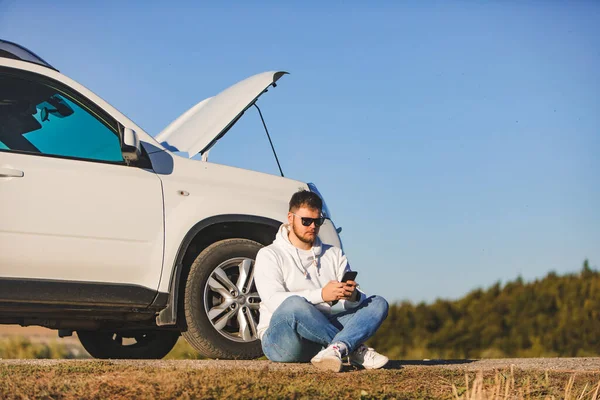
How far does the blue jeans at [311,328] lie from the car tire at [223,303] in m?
0.70

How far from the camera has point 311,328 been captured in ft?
19.2

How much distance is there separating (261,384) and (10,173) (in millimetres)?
2473

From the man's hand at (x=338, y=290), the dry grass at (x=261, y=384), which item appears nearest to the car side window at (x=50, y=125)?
the dry grass at (x=261, y=384)

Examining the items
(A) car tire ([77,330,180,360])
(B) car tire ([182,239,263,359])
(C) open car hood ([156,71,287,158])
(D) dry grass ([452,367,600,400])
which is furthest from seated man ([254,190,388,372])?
(A) car tire ([77,330,180,360])

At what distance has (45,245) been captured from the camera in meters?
6.25

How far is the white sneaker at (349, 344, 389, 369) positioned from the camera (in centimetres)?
590

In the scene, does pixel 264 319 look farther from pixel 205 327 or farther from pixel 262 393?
pixel 262 393

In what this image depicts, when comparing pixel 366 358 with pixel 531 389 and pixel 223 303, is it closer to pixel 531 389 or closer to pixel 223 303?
pixel 531 389

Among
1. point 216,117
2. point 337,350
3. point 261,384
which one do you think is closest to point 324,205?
point 216,117

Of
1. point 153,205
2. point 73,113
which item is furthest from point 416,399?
point 73,113

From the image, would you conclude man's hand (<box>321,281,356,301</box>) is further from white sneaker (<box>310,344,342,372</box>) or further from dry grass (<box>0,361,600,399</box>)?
dry grass (<box>0,361,600,399</box>)

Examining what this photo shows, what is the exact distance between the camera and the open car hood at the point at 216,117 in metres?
7.29

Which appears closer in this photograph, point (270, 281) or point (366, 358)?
point (366, 358)

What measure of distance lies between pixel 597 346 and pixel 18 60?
8859 mm
